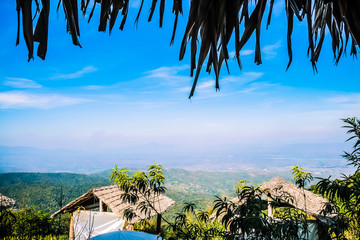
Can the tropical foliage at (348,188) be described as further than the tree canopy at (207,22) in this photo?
Yes

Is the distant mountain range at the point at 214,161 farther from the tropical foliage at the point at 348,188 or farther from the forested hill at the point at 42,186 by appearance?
the forested hill at the point at 42,186

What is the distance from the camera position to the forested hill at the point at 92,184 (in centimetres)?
1780

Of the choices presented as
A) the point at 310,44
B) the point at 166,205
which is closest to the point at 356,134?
the point at 310,44

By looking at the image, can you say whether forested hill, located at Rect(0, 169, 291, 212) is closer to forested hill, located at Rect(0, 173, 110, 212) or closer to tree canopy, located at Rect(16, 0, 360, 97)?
forested hill, located at Rect(0, 173, 110, 212)

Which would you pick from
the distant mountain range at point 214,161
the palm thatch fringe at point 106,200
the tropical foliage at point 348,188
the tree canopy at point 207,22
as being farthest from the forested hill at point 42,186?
the tree canopy at point 207,22

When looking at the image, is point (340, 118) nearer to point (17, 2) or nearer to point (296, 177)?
point (296, 177)

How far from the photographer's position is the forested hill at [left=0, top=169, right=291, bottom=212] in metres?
17.8

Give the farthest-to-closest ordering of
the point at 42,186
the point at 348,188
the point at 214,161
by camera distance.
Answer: the point at 214,161
the point at 42,186
the point at 348,188

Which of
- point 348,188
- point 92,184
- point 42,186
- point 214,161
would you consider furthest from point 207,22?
point 214,161

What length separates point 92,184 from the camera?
2089cm

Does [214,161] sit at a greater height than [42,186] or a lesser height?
lesser

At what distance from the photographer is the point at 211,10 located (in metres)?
1.20

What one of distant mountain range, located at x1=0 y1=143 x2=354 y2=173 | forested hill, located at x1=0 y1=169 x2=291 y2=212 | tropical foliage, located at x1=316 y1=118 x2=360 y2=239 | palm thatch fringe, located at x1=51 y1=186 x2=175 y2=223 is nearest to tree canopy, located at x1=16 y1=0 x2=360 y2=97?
tropical foliage, located at x1=316 y1=118 x2=360 y2=239

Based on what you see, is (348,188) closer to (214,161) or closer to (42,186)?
(42,186)
